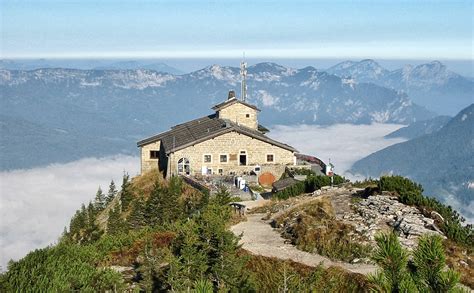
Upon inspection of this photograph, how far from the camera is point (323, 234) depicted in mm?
23062

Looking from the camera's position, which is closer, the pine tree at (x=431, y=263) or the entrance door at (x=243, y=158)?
the pine tree at (x=431, y=263)

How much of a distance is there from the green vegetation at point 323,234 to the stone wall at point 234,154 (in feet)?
77.6

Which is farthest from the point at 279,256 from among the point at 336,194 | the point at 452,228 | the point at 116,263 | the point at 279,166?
the point at 279,166

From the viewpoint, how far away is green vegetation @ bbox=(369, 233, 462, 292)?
340 inches

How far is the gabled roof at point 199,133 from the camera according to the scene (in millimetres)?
50438

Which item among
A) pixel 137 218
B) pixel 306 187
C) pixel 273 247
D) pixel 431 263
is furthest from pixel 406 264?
pixel 306 187

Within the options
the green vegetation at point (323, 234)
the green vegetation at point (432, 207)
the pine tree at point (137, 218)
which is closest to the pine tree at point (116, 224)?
the pine tree at point (137, 218)

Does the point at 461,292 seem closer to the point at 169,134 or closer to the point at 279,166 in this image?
the point at 279,166

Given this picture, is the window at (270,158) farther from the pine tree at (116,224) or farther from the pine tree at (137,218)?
the pine tree at (137,218)

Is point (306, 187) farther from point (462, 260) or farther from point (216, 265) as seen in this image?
point (216, 265)

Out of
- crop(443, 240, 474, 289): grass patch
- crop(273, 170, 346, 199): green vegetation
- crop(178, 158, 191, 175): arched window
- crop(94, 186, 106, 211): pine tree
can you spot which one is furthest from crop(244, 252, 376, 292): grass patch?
crop(94, 186, 106, 211): pine tree

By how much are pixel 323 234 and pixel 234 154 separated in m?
28.4

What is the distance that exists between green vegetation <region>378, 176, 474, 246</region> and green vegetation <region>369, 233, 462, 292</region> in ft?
48.8

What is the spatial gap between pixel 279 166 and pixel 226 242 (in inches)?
1374
